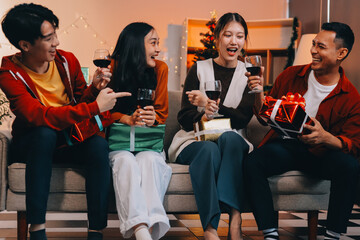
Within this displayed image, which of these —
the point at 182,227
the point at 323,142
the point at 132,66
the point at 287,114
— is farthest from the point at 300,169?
the point at 132,66

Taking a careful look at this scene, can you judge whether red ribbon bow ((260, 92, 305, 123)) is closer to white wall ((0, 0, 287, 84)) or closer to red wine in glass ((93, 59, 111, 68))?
red wine in glass ((93, 59, 111, 68))

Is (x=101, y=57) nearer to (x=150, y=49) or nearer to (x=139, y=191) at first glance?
(x=150, y=49)

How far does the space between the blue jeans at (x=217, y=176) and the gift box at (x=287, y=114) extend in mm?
204

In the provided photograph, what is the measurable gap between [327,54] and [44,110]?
1.46 m

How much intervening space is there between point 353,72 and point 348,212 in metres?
2.25

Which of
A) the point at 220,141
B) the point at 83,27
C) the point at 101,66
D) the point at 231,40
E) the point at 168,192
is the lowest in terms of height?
the point at 168,192

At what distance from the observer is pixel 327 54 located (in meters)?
2.28

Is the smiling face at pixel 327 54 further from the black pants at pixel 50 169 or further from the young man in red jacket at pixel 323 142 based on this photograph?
the black pants at pixel 50 169

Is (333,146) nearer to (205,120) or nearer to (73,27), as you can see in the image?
(205,120)

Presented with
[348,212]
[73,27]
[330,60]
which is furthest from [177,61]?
[348,212]

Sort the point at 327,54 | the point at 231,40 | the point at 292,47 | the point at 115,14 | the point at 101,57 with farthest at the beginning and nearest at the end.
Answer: the point at 115,14, the point at 292,47, the point at 231,40, the point at 327,54, the point at 101,57

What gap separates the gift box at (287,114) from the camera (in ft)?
6.55

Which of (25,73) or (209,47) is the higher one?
(209,47)

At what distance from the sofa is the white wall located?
3925 millimetres
